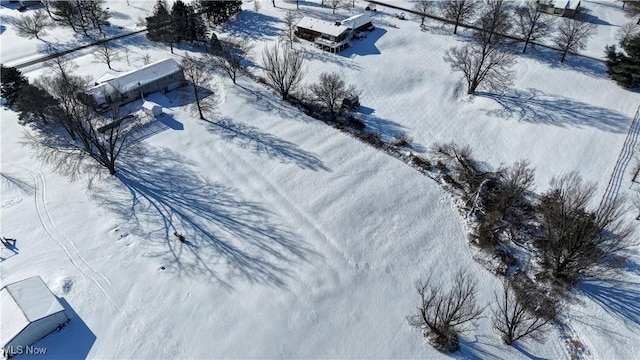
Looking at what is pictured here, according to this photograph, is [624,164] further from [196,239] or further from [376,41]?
[196,239]

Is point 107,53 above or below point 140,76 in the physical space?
above

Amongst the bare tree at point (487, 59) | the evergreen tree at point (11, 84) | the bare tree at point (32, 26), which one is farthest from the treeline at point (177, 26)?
the bare tree at point (487, 59)

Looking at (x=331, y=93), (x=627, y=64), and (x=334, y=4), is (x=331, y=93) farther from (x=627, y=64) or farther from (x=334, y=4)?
(x=627, y=64)

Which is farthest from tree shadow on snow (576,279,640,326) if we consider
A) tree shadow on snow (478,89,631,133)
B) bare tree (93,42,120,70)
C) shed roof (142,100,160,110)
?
bare tree (93,42,120,70)

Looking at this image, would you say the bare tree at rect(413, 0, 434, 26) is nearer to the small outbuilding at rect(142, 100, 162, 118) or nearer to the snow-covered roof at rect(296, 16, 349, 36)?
the snow-covered roof at rect(296, 16, 349, 36)

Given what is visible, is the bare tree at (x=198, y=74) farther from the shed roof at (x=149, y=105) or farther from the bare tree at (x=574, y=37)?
the bare tree at (x=574, y=37)

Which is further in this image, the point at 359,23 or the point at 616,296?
the point at 359,23

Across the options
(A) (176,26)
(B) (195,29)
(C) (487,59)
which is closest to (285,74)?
(B) (195,29)

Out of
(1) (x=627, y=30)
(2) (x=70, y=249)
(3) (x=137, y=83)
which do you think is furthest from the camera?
(1) (x=627, y=30)
